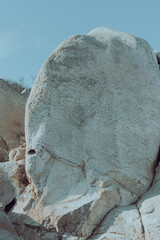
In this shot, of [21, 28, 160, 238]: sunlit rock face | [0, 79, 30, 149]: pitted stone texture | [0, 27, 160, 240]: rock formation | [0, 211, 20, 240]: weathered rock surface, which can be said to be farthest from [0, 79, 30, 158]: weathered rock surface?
[0, 211, 20, 240]: weathered rock surface

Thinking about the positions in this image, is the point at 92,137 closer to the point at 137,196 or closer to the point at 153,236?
the point at 137,196

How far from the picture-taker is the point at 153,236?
2713 millimetres

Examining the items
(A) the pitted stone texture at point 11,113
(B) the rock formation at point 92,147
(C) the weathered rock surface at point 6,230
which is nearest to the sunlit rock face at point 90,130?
(B) the rock formation at point 92,147

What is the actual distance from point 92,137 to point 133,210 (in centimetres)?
76

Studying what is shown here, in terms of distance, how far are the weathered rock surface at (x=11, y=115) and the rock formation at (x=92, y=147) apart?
1.53 m

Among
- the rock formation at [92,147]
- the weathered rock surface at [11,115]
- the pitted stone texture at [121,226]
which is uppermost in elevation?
the rock formation at [92,147]

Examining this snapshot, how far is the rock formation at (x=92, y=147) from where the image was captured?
2.99m

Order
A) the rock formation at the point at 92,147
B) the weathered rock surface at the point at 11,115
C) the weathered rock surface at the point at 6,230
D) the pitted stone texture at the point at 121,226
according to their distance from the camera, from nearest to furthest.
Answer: the weathered rock surface at the point at 6,230 < the pitted stone texture at the point at 121,226 < the rock formation at the point at 92,147 < the weathered rock surface at the point at 11,115

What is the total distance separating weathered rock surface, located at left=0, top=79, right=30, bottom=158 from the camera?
5.70 m

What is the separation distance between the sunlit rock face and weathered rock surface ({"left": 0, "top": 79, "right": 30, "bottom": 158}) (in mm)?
2105

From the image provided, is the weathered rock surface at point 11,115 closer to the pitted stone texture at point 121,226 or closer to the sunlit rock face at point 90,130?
the sunlit rock face at point 90,130

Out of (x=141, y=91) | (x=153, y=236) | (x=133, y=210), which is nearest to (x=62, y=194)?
(x=133, y=210)

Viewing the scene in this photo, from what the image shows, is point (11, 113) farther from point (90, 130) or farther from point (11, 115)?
point (90, 130)

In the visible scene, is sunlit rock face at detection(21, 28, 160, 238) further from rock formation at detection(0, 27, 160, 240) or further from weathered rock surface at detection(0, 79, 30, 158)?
weathered rock surface at detection(0, 79, 30, 158)
